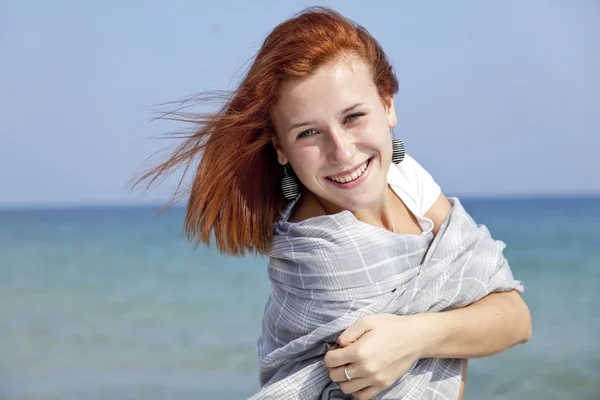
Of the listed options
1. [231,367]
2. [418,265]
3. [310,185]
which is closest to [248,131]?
[310,185]

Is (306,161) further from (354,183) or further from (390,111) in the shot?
(390,111)

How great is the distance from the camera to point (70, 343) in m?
7.88

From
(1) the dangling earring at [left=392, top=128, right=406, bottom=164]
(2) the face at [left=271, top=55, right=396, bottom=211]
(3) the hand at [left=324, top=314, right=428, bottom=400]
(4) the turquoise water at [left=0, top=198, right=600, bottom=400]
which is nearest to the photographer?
(3) the hand at [left=324, top=314, right=428, bottom=400]

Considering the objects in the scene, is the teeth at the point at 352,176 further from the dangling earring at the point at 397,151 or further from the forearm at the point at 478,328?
the forearm at the point at 478,328

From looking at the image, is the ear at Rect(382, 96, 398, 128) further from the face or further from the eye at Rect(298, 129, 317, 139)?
the eye at Rect(298, 129, 317, 139)

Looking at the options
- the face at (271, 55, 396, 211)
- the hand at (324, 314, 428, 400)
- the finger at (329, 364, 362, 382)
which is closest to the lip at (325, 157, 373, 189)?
the face at (271, 55, 396, 211)

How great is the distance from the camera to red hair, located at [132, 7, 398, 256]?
79.0 inches

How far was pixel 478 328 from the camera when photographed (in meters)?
2.06

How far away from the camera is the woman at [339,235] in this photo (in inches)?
77.7

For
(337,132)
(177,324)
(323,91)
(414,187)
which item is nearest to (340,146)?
(337,132)

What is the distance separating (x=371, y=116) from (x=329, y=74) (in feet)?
0.53

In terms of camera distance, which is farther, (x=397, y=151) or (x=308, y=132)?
(x=397, y=151)

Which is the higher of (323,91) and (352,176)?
(323,91)

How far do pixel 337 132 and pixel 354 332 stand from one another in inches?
20.4
